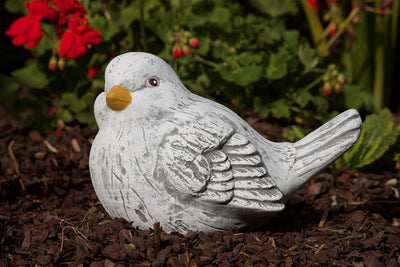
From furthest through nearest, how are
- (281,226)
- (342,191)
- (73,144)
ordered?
(73,144) → (342,191) → (281,226)

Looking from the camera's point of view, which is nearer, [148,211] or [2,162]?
[148,211]

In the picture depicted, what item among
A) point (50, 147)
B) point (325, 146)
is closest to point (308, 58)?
point (325, 146)

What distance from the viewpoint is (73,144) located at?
149 inches

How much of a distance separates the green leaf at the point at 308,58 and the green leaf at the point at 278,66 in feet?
0.66

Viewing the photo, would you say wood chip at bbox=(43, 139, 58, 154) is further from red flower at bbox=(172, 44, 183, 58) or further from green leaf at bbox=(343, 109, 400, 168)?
green leaf at bbox=(343, 109, 400, 168)

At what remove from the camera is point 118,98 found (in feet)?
7.41

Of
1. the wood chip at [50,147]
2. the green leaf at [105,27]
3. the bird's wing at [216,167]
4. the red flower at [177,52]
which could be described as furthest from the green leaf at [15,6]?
the bird's wing at [216,167]

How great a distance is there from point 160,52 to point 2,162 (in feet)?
A: 5.19

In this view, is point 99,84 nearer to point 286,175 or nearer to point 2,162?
point 2,162

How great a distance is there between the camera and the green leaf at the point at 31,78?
12.9ft

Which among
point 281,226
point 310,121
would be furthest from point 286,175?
point 310,121

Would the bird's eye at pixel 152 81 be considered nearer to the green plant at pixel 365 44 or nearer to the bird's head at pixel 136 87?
the bird's head at pixel 136 87

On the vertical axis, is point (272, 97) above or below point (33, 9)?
below

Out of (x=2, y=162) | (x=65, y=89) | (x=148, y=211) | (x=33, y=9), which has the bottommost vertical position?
(x=2, y=162)
